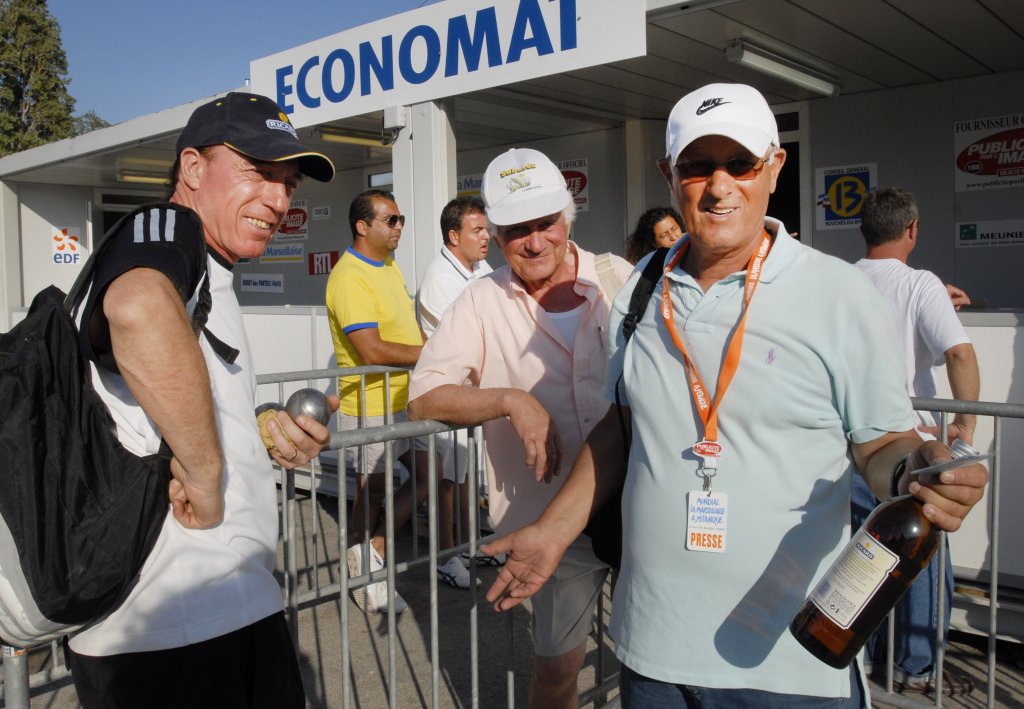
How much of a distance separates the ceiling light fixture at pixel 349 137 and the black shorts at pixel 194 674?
20.0ft

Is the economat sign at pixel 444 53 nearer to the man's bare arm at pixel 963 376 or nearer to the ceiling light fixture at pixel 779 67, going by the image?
the ceiling light fixture at pixel 779 67

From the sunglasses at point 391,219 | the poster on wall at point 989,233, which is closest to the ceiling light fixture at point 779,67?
the poster on wall at point 989,233

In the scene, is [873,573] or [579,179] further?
[579,179]

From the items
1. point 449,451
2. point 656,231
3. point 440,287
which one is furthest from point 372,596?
point 656,231

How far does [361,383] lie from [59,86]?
32815 millimetres

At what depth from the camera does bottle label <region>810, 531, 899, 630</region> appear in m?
1.61

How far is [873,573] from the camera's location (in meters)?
1.61

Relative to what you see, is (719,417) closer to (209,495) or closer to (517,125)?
(209,495)

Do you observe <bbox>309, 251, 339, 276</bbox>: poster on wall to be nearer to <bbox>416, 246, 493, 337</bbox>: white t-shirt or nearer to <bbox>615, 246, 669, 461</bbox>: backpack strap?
<bbox>416, 246, 493, 337</bbox>: white t-shirt

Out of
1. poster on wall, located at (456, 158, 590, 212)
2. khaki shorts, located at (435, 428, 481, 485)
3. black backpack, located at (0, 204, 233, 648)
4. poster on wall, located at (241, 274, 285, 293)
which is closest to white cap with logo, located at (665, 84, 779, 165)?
black backpack, located at (0, 204, 233, 648)

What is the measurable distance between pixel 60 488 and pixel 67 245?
13.1 m

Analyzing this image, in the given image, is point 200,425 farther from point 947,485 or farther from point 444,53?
point 444,53

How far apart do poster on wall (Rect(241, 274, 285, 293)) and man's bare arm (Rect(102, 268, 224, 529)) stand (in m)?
11.3

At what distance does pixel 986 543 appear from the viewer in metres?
4.25
